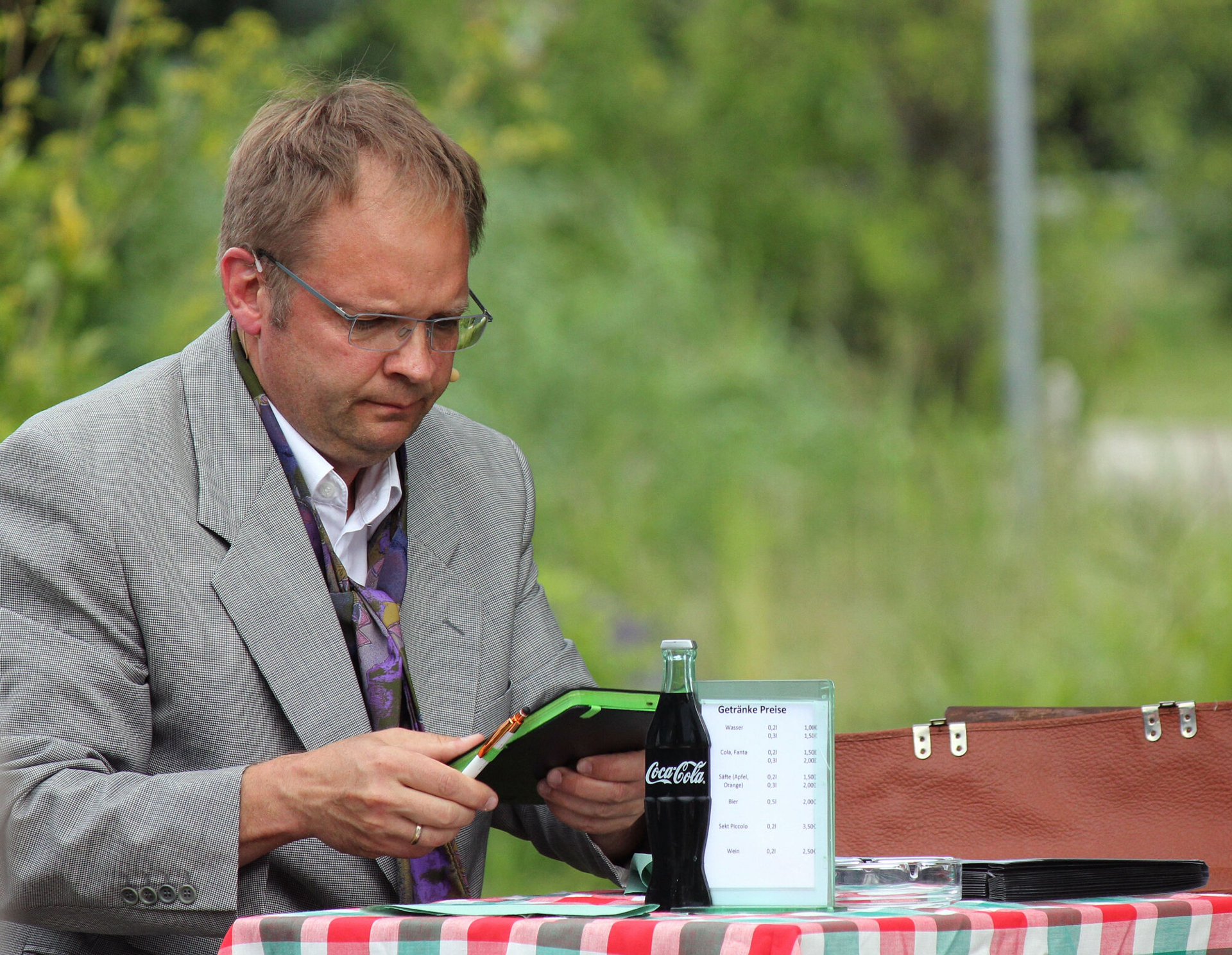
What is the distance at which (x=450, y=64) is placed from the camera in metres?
8.10

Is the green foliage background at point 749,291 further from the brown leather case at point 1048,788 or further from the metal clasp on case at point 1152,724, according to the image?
the metal clasp on case at point 1152,724

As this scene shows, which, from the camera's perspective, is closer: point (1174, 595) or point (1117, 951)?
point (1117, 951)

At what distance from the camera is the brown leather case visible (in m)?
A: 2.03

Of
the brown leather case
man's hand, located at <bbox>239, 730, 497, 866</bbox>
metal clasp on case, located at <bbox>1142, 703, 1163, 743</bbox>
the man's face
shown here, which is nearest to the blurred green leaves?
the man's face

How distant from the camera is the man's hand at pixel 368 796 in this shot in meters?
1.65

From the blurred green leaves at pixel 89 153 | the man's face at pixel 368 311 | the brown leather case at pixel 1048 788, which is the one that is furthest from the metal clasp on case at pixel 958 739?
the blurred green leaves at pixel 89 153

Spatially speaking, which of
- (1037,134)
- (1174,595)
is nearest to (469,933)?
(1174,595)

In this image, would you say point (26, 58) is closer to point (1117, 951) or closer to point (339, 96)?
point (339, 96)

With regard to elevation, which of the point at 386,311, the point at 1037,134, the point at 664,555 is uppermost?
the point at 1037,134

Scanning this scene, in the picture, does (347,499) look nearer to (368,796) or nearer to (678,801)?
(368,796)

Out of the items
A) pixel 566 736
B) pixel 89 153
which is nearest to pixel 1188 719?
pixel 566 736

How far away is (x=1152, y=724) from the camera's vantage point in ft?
6.77

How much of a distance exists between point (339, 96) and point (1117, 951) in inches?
58.6

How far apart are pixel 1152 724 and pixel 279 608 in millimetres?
1167
